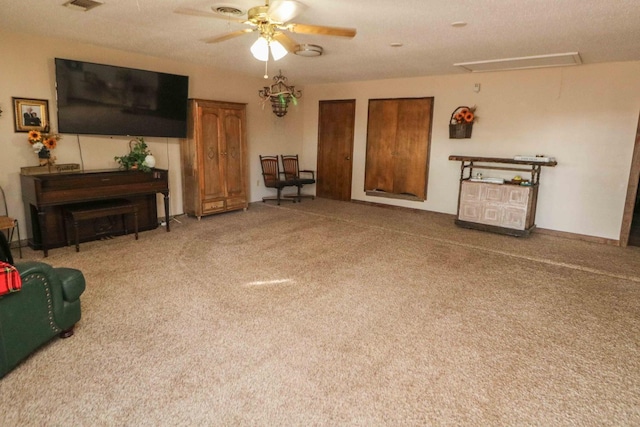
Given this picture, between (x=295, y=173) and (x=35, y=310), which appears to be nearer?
(x=35, y=310)

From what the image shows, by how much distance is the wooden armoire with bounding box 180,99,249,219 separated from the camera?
5.64m

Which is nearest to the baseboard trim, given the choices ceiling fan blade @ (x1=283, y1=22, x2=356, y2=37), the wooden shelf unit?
the wooden shelf unit

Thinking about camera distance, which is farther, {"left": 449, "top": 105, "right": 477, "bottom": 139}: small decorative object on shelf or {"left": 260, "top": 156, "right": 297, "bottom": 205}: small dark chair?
{"left": 260, "top": 156, "right": 297, "bottom": 205}: small dark chair

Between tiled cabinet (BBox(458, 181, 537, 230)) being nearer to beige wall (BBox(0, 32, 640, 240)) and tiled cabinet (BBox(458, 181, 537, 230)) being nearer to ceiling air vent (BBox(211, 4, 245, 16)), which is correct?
beige wall (BBox(0, 32, 640, 240))

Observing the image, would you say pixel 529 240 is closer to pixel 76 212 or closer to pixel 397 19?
pixel 397 19

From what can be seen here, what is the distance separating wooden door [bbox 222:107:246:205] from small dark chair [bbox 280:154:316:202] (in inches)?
56.6

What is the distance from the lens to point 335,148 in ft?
25.4

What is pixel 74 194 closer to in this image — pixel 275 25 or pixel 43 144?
pixel 43 144

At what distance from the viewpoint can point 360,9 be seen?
3.10 meters

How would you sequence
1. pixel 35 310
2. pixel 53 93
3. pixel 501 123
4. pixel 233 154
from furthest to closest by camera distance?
pixel 233 154 → pixel 501 123 → pixel 53 93 → pixel 35 310

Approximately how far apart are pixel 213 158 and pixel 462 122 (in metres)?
3.99

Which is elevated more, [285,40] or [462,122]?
[285,40]

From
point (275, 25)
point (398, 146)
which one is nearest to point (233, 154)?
point (398, 146)

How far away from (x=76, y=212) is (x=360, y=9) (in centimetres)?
362
